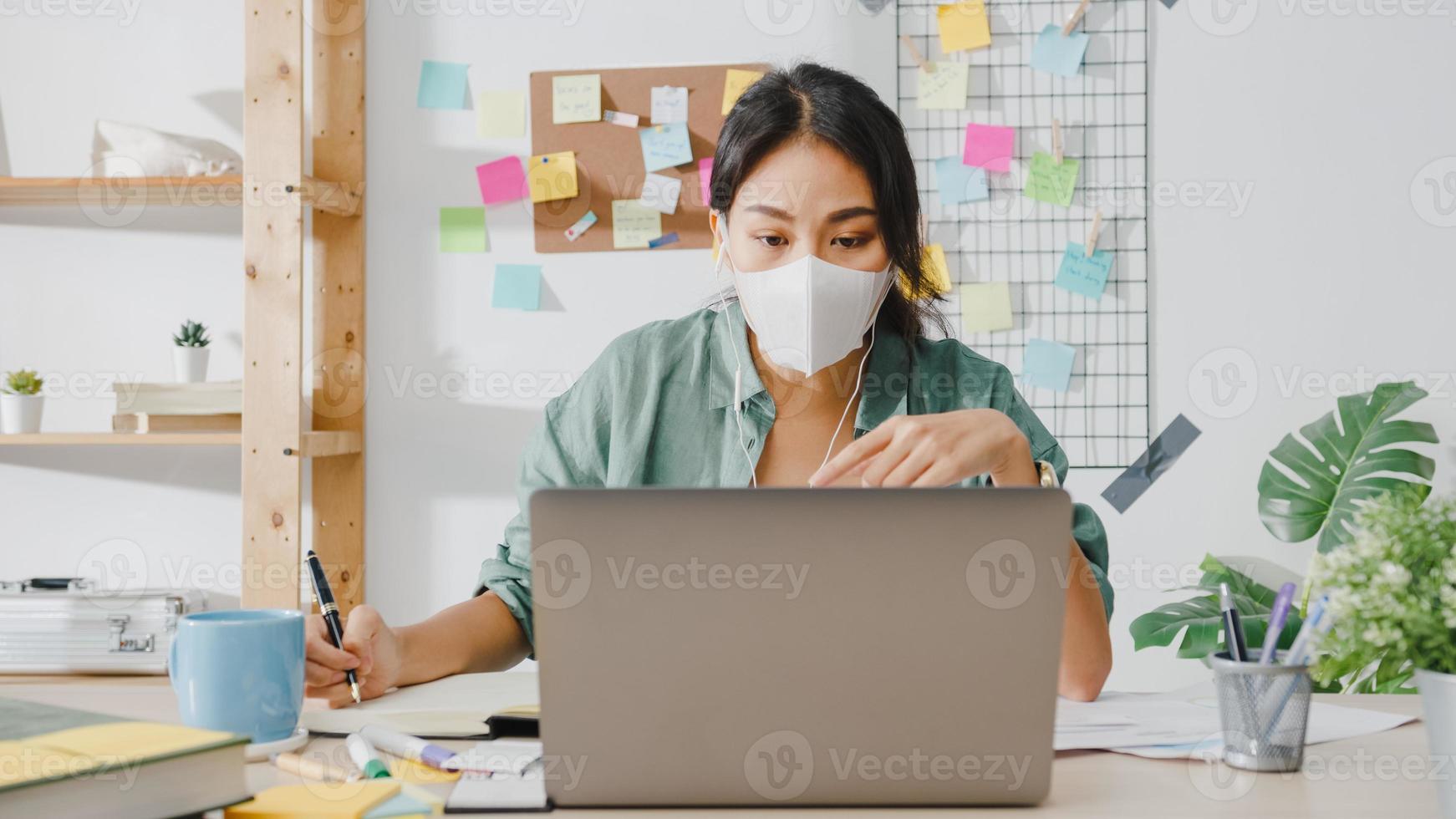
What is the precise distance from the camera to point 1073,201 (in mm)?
2154

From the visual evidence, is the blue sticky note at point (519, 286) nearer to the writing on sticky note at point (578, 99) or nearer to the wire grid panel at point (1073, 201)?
the writing on sticky note at point (578, 99)

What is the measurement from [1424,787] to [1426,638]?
158mm

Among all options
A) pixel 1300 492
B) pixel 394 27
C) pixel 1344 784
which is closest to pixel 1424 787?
A: pixel 1344 784

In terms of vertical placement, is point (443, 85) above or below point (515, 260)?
above

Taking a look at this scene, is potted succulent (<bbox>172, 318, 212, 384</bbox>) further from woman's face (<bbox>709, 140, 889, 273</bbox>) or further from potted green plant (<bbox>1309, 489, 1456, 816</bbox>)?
potted green plant (<bbox>1309, 489, 1456, 816</bbox>)

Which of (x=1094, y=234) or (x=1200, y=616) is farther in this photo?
(x=1094, y=234)

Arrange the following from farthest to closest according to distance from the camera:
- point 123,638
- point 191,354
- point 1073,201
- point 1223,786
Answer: point 1073,201, point 191,354, point 123,638, point 1223,786

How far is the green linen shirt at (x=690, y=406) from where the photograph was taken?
4.47 ft

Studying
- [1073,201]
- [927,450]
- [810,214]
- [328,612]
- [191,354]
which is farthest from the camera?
[1073,201]

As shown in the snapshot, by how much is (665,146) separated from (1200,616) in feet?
4.24

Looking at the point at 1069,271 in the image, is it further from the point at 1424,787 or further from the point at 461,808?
the point at 461,808

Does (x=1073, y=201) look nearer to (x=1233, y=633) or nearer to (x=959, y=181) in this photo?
(x=959, y=181)

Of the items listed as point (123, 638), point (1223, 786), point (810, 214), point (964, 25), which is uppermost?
point (964, 25)

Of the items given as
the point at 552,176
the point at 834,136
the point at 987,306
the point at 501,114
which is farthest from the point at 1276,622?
the point at 501,114
